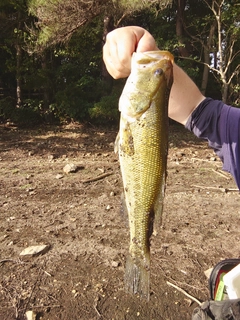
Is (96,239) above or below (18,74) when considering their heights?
below

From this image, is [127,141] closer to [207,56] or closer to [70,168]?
[70,168]

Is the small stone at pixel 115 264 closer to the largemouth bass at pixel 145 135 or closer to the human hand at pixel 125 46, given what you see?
the largemouth bass at pixel 145 135

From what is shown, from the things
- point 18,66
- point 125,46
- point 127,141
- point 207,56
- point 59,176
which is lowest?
point 59,176

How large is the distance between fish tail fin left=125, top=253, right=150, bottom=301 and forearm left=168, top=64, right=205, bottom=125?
38.8 inches

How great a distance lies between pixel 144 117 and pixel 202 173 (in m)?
5.28

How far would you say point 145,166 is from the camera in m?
1.82

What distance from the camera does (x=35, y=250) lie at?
382 cm

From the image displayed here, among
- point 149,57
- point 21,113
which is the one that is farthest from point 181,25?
point 149,57

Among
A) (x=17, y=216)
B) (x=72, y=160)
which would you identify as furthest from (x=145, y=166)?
(x=72, y=160)

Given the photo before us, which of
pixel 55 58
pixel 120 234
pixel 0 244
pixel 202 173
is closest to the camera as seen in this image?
pixel 0 244

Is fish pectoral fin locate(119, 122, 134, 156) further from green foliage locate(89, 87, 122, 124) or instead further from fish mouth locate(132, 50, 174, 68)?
green foliage locate(89, 87, 122, 124)

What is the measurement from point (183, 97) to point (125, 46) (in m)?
0.55

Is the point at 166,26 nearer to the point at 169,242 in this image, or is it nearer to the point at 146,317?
the point at 169,242

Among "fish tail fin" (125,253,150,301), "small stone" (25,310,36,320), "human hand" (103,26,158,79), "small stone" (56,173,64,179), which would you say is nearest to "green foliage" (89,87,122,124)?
"small stone" (56,173,64,179)
